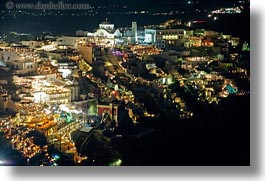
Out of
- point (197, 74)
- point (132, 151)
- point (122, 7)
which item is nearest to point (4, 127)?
point (132, 151)

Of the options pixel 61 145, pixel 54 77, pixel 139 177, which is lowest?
pixel 139 177

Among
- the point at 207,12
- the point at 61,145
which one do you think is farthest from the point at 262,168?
the point at 61,145

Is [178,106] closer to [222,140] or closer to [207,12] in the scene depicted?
[222,140]

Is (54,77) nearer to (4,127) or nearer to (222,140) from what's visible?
(4,127)

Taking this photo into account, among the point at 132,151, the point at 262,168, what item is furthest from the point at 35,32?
the point at 262,168

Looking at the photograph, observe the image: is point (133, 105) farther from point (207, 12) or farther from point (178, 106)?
point (207, 12)

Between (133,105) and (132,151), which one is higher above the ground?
(133,105)

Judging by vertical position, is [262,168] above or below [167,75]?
below

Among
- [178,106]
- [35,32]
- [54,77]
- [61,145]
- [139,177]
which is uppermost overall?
[35,32]
